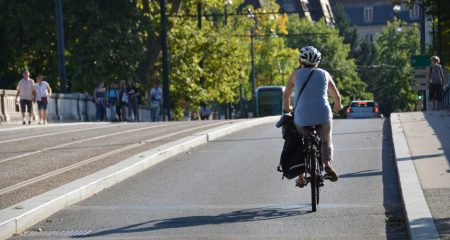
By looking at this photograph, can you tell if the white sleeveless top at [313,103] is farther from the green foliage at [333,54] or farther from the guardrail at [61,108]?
the green foliage at [333,54]

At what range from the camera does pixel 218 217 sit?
40.4ft

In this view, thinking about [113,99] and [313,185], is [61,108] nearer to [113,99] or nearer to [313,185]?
[113,99]

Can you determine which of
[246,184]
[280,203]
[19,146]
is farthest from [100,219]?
[19,146]

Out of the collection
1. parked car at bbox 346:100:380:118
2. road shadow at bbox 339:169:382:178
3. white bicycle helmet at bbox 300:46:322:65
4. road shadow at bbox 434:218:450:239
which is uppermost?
white bicycle helmet at bbox 300:46:322:65

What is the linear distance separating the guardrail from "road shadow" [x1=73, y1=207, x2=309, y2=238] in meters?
30.3

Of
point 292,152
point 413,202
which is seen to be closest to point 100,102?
point 292,152

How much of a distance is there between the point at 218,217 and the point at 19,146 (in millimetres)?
12692

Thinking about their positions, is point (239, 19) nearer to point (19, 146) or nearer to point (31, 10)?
point (31, 10)

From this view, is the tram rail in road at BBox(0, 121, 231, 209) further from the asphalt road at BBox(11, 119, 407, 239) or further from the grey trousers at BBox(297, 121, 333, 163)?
the grey trousers at BBox(297, 121, 333, 163)

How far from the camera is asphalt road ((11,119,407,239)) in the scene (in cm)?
1116

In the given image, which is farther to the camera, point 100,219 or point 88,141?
point 88,141

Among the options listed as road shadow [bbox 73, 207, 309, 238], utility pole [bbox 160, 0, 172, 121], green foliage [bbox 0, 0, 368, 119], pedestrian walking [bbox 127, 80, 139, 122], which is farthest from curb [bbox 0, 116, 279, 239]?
green foliage [bbox 0, 0, 368, 119]

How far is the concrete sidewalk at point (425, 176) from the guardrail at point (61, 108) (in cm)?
2073

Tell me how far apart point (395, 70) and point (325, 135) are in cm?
11374
